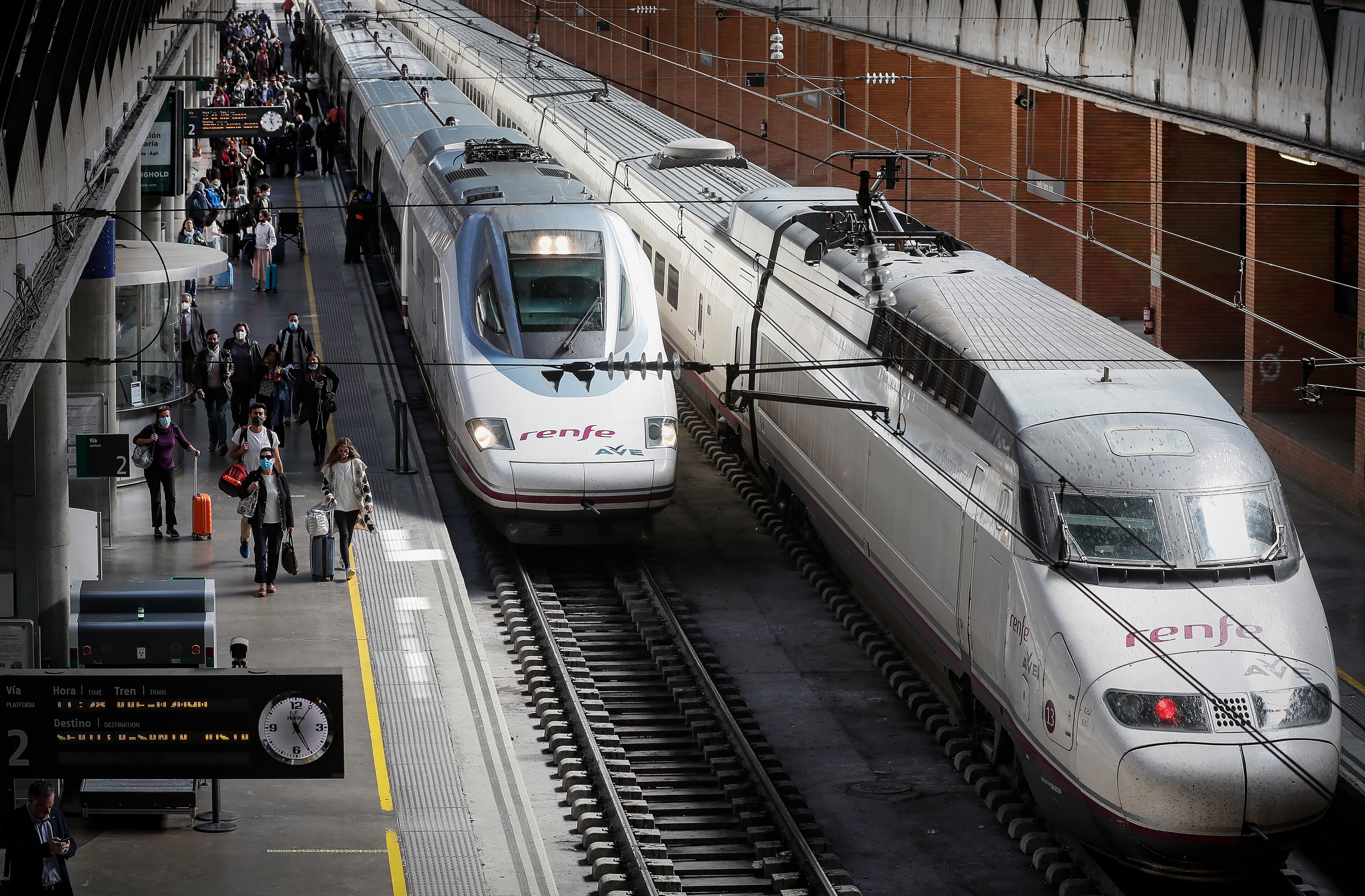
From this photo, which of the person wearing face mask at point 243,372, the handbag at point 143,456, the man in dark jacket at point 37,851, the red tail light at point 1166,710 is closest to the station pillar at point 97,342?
the handbag at point 143,456

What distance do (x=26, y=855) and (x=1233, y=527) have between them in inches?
326

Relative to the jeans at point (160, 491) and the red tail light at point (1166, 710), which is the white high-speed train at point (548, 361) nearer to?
the jeans at point (160, 491)

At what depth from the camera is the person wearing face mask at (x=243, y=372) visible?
23.5 meters

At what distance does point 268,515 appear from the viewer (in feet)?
59.8

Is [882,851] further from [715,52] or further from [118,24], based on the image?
[715,52]

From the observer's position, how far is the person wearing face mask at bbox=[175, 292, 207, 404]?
24688mm

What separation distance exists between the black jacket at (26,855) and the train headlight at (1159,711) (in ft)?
22.2

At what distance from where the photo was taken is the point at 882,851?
44.8 ft

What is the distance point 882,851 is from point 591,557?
24.8 ft

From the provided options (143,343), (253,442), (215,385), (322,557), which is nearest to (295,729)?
(322,557)

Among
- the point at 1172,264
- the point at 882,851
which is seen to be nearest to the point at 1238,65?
the point at 1172,264

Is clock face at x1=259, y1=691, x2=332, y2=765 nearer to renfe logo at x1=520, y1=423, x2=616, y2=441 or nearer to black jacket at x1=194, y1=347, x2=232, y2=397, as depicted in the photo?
renfe logo at x1=520, y1=423, x2=616, y2=441

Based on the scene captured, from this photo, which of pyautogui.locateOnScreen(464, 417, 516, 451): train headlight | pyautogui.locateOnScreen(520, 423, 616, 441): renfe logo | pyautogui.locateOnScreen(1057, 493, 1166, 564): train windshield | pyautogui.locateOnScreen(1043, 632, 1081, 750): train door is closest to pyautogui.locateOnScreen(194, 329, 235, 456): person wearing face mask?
pyautogui.locateOnScreen(464, 417, 516, 451): train headlight

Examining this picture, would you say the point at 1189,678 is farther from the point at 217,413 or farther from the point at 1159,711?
the point at 217,413
